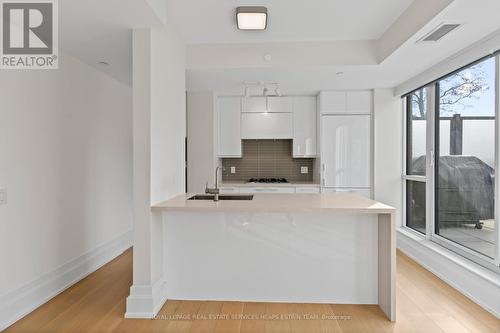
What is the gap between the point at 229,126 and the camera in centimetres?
530

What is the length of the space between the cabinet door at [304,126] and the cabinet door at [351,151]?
0.37 m

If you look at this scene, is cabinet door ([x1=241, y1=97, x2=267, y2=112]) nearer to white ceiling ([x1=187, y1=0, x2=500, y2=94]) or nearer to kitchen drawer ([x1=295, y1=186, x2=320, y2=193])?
white ceiling ([x1=187, y1=0, x2=500, y2=94])

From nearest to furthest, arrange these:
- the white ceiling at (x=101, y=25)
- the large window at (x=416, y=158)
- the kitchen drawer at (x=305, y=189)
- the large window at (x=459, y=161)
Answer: the white ceiling at (x=101, y=25) < the large window at (x=459, y=161) < the large window at (x=416, y=158) < the kitchen drawer at (x=305, y=189)

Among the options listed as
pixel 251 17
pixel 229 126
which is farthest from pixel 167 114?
pixel 229 126

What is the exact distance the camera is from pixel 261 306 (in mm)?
2844

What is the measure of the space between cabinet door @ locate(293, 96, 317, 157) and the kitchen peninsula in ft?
7.81

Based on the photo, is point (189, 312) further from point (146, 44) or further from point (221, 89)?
point (221, 89)

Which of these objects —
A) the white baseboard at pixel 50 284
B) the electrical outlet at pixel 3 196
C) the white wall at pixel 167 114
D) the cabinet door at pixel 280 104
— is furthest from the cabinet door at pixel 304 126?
the electrical outlet at pixel 3 196

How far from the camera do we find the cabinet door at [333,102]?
16.2 feet

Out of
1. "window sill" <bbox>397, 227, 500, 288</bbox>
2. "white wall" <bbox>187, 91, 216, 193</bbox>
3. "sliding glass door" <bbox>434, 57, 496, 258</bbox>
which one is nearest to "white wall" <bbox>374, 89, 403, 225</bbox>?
"window sill" <bbox>397, 227, 500, 288</bbox>

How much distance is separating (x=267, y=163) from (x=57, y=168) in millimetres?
3281

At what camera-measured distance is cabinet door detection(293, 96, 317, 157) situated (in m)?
5.26

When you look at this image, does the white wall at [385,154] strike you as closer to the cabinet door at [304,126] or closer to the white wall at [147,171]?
the cabinet door at [304,126]

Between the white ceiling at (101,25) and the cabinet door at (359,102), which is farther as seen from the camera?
the cabinet door at (359,102)
